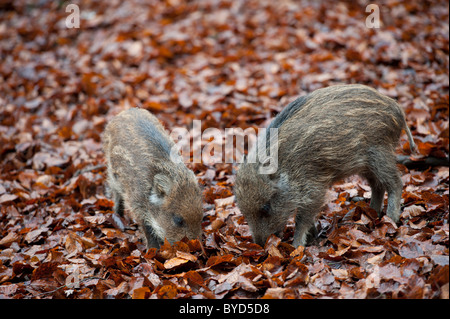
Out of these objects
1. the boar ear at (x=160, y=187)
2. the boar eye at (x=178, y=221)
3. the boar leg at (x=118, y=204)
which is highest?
the boar ear at (x=160, y=187)

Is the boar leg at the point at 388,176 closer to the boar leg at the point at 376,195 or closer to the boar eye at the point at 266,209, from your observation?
the boar leg at the point at 376,195

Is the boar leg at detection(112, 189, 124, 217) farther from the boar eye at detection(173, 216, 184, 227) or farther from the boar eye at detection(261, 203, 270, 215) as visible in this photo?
the boar eye at detection(261, 203, 270, 215)

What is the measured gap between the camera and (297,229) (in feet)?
15.9

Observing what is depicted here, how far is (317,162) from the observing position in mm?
4805

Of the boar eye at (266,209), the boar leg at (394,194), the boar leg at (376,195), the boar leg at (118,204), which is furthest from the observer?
the boar leg at (118,204)

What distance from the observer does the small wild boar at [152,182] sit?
4.90 m

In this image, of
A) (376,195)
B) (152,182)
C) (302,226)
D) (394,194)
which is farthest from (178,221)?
(394,194)

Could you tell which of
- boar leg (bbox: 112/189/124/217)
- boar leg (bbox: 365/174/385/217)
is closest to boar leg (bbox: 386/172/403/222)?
boar leg (bbox: 365/174/385/217)

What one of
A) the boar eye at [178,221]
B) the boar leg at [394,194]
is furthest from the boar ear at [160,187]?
the boar leg at [394,194]

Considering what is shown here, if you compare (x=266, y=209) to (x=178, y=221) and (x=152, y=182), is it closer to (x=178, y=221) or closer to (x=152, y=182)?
(x=178, y=221)

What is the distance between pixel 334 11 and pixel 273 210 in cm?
705

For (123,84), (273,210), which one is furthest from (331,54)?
(273,210)

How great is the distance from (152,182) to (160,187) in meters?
0.18
